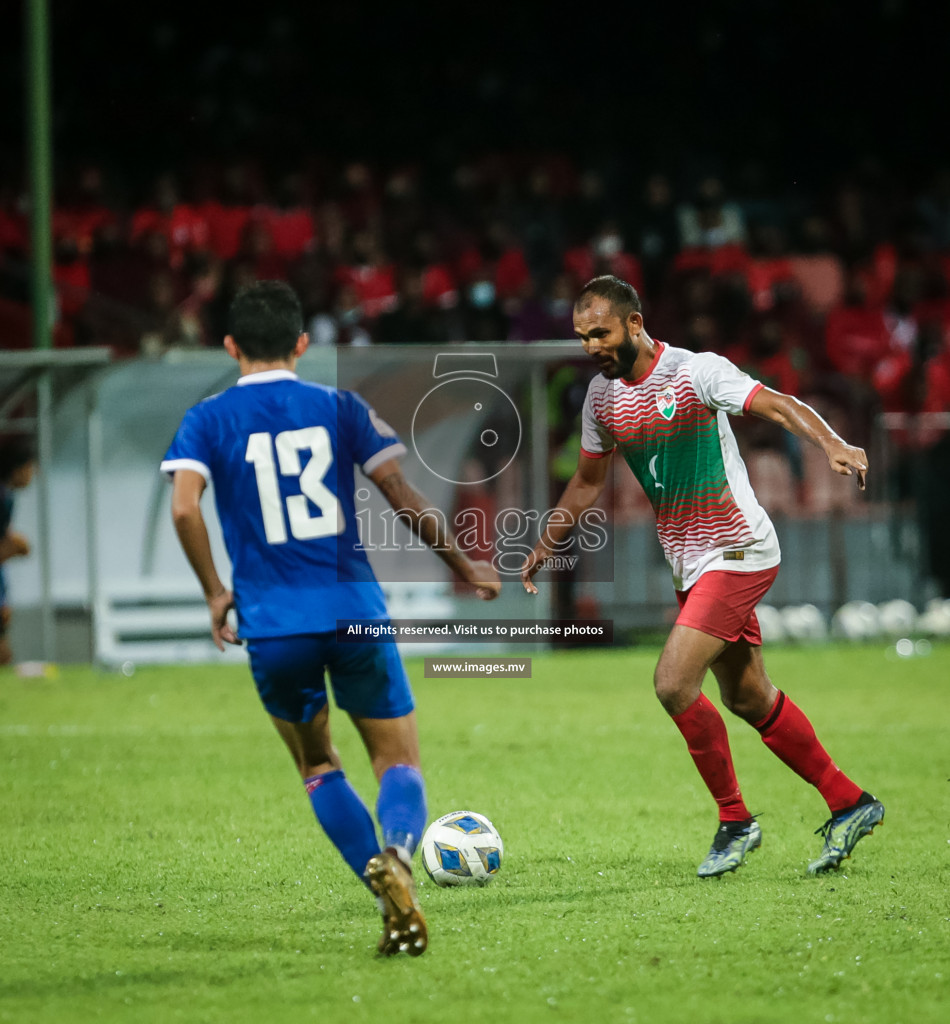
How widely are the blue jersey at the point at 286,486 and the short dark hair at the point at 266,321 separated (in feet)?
0.35

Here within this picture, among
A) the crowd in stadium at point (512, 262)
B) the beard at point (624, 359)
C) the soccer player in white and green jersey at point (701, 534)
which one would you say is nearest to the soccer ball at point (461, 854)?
the soccer player in white and green jersey at point (701, 534)

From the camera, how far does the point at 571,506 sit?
578cm

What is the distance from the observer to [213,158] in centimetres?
1952

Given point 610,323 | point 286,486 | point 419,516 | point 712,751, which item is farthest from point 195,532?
point 712,751

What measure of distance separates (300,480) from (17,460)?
907 centimetres

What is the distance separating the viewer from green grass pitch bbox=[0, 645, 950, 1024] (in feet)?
12.9

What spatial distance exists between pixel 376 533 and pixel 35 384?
3.32m

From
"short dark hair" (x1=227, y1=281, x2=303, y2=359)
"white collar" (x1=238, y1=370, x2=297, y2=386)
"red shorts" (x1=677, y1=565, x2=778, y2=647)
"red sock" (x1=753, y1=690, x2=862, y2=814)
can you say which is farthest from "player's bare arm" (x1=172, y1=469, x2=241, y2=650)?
"red sock" (x1=753, y1=690, x2=862, y2=814)

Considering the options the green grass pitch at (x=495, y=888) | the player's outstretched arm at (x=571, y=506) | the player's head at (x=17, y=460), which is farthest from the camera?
the player's head at (x=17, y=460)

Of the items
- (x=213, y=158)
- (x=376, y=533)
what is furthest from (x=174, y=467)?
(x=213, y=158)

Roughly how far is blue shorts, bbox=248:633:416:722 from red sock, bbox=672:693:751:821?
1.46m

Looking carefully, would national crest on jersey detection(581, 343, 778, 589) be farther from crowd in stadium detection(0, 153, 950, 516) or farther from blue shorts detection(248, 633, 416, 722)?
crowd in stadium detection(0, 153, 950, 516)

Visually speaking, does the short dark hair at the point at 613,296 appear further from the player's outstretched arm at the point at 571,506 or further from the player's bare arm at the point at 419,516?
the player's bare arm at the point at 419,516

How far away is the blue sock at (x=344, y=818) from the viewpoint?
449 centimetres
